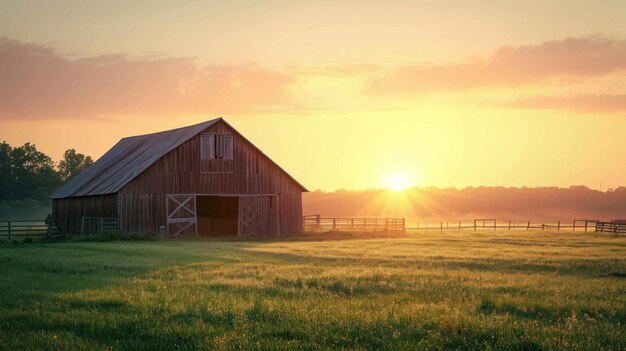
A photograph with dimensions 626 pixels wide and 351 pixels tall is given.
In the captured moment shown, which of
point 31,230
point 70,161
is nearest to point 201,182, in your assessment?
point 31,230

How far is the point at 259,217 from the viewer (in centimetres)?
6225

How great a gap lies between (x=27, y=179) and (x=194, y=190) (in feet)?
290

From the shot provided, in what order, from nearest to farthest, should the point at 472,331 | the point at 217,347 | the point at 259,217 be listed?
the point at 217,347, the point at 472,331, the point at 259,217

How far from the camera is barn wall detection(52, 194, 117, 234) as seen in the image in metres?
58.6

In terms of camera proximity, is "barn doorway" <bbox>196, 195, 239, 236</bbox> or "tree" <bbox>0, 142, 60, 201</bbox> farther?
"tree" <bbox>0, 142, 60, 201</bbox>

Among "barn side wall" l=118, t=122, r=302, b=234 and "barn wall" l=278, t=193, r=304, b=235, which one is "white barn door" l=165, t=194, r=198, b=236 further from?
"barn wall" l=278, t=193, r=304, b=235

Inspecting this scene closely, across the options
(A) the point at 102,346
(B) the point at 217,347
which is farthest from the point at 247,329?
(A) the point at 102,346

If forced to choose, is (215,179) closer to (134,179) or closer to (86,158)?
(134,179)

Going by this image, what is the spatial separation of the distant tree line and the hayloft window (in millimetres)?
81329

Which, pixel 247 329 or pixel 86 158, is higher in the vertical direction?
pixel 86 158

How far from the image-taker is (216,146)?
200 feet

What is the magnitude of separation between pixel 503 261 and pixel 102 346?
80.0ft

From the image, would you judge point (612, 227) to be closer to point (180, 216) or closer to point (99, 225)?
point (180, 216)

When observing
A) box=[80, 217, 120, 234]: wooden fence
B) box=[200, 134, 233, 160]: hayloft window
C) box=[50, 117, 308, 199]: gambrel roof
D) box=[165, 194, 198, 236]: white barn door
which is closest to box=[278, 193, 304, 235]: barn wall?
box=[50, 117, 308, 199]: gambrel roof
